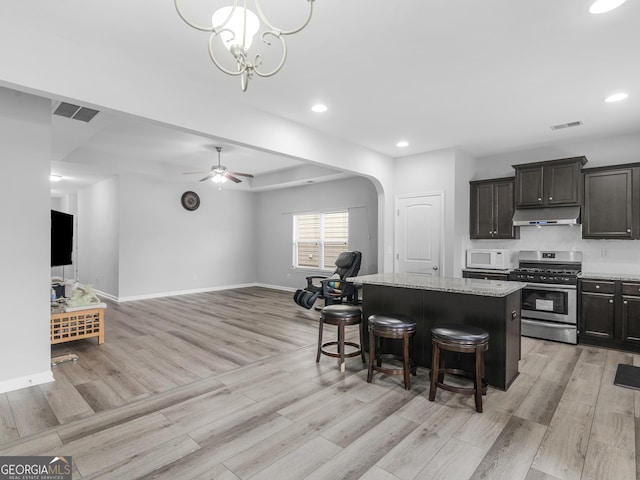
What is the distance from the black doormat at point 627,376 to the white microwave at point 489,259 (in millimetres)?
1851

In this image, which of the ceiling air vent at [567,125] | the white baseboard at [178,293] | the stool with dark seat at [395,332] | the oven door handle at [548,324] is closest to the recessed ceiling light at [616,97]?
the ceiling air vent at [567,125]

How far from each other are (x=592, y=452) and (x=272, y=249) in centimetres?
776

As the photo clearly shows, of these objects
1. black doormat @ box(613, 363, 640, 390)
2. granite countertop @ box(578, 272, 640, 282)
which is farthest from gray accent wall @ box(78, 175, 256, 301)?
black doormat @ box(613, 363, 640, 390)

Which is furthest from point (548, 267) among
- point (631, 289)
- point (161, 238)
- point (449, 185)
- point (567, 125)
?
point (161, 238)

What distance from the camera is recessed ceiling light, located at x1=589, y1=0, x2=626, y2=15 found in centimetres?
212

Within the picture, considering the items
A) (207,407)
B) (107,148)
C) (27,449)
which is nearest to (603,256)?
(207,407)

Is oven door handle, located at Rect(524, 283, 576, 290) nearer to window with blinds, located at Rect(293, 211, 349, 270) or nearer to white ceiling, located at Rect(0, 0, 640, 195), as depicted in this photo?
white ceiling, located at Rect(0, 0, 640, 195)

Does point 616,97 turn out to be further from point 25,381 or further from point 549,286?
point 25,381

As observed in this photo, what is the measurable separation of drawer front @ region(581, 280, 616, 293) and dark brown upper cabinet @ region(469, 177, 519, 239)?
1.19 metres

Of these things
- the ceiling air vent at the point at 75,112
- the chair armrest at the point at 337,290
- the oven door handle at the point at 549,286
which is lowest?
the chair armrest at the point at 337,290

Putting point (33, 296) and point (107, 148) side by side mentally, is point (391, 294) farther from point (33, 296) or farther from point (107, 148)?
point (107, 148)

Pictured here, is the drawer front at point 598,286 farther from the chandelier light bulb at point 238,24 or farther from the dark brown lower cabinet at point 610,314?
the chandelier light bulb at point 238,24

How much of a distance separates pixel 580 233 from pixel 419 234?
2.23m

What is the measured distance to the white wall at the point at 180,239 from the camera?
282 inches
